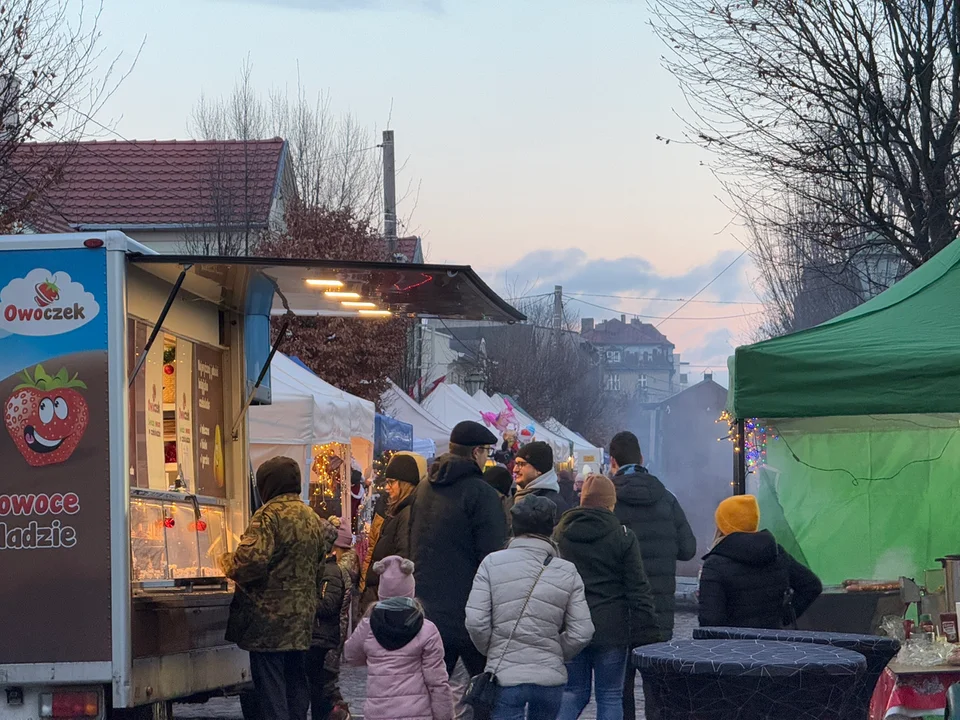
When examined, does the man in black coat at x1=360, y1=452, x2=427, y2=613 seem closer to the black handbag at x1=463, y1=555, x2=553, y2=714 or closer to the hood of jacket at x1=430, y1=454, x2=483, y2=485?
the hood of jacket at x1=430, y1=454, x2=483, y2=485

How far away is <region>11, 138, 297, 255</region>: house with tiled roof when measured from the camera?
25750mm

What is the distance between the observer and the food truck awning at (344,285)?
6.92 metres

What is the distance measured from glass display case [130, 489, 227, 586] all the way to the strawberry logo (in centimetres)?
118

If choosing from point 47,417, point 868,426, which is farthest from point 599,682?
point 868,426

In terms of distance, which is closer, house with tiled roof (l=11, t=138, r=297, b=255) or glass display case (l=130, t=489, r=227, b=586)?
glass display case (l=130, t=489, r=227, b=586)

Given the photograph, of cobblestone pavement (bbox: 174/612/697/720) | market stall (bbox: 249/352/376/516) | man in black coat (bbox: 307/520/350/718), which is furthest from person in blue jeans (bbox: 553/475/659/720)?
market stall (bbox: 249/352/376/516)

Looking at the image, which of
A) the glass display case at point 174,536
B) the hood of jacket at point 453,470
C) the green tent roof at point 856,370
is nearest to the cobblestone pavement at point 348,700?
the glass display case at point 174,536

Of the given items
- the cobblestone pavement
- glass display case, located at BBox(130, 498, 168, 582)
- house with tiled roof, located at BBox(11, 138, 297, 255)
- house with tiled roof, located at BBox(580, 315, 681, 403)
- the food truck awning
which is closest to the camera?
the food truck awning

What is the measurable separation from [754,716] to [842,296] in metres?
33.5

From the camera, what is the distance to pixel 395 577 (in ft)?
23.4

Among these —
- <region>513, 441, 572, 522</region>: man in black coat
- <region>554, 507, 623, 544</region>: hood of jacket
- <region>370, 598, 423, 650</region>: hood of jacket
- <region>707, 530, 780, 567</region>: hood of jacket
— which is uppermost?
<region>513, 441, 572, 522</region>: man in black coat

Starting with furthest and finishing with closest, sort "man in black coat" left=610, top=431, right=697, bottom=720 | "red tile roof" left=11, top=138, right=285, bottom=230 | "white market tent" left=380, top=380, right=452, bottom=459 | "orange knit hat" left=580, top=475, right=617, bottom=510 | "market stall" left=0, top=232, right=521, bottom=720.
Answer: "white market tent" left=380, top=380, right=452, bottom=459 → "red tile roof" left=11, top=138, right=285, bottom=230 → "man in black coat" left=610, top=431, right=697, bottom=720 → "orange knit hat" left=580, top=475, right=617, bottom=510 → "market stall" left=0, top=232, right=521, bottom=720

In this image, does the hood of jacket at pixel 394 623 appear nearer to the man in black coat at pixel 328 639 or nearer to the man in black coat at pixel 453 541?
the man in black coat at pixel 453 541

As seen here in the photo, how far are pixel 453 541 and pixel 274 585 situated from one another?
39.8 inches
